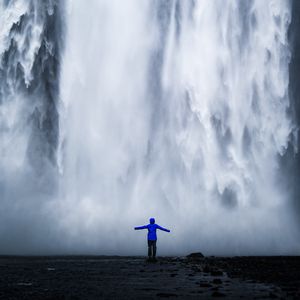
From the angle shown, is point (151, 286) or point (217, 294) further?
point (151, 286)

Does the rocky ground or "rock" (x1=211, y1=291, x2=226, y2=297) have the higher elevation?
the rocky ground

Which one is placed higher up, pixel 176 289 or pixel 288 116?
pixel 288 116

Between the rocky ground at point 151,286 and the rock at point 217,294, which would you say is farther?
the rocky ground at point 151,286

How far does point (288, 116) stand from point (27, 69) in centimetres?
2252

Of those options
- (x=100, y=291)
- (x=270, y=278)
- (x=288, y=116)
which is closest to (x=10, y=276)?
(x=100, y=291)

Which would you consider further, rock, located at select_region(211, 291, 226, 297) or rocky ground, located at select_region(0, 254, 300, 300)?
rocky ground, located at select_region(0, 254, 300, 300)

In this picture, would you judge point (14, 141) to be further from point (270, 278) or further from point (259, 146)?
point (270, 278)

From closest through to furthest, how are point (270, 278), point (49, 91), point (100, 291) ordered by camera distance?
point (100, 291)
point (270, 278)
point (49, 91)

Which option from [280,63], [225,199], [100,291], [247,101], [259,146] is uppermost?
[280,63]

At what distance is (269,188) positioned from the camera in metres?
40.8

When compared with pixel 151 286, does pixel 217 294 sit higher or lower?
lower

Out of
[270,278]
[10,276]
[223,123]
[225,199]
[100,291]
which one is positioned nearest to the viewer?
[100,291]

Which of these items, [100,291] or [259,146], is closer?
[100,291]

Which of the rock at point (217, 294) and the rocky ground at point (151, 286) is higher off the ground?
the rocky ground at point (151, 286)
